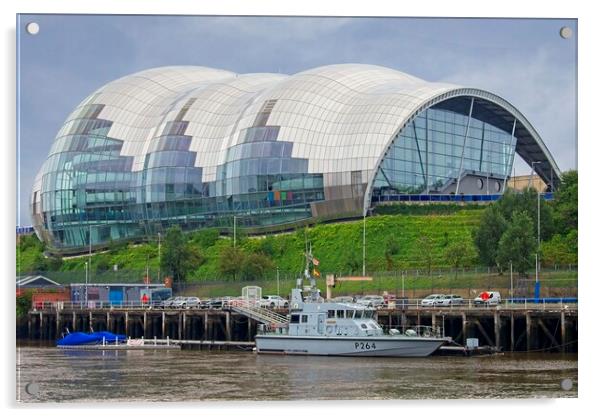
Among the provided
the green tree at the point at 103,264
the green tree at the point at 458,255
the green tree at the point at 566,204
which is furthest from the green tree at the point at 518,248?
the green tree at the point at 103,264

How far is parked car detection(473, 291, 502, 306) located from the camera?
40.6 meters

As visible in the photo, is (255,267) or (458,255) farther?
(255,267)

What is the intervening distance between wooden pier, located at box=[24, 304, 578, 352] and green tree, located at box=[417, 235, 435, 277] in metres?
7.40

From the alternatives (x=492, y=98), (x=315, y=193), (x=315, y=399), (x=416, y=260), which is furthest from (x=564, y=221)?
(x=315, y=399)

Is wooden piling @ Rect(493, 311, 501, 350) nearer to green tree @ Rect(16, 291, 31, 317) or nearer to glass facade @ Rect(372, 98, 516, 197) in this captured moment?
green tree @ Rect(16, 291, 31, 317)

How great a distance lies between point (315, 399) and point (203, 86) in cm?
3968

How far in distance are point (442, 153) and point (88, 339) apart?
950 inches

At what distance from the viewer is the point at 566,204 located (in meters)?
48.0

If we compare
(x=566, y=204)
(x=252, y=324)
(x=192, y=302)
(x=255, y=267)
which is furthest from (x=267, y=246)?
(x=566, y=204)

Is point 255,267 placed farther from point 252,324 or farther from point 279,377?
point 279,377

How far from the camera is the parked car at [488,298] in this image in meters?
40.6

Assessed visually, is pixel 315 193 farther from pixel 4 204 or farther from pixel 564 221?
pixel 4 204

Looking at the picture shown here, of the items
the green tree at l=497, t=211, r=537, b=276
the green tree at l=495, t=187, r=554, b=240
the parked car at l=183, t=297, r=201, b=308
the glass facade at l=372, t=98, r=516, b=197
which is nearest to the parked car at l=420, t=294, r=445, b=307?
the green tree at l=497, t=211, r=537, b=276

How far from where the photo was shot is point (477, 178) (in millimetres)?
62406
